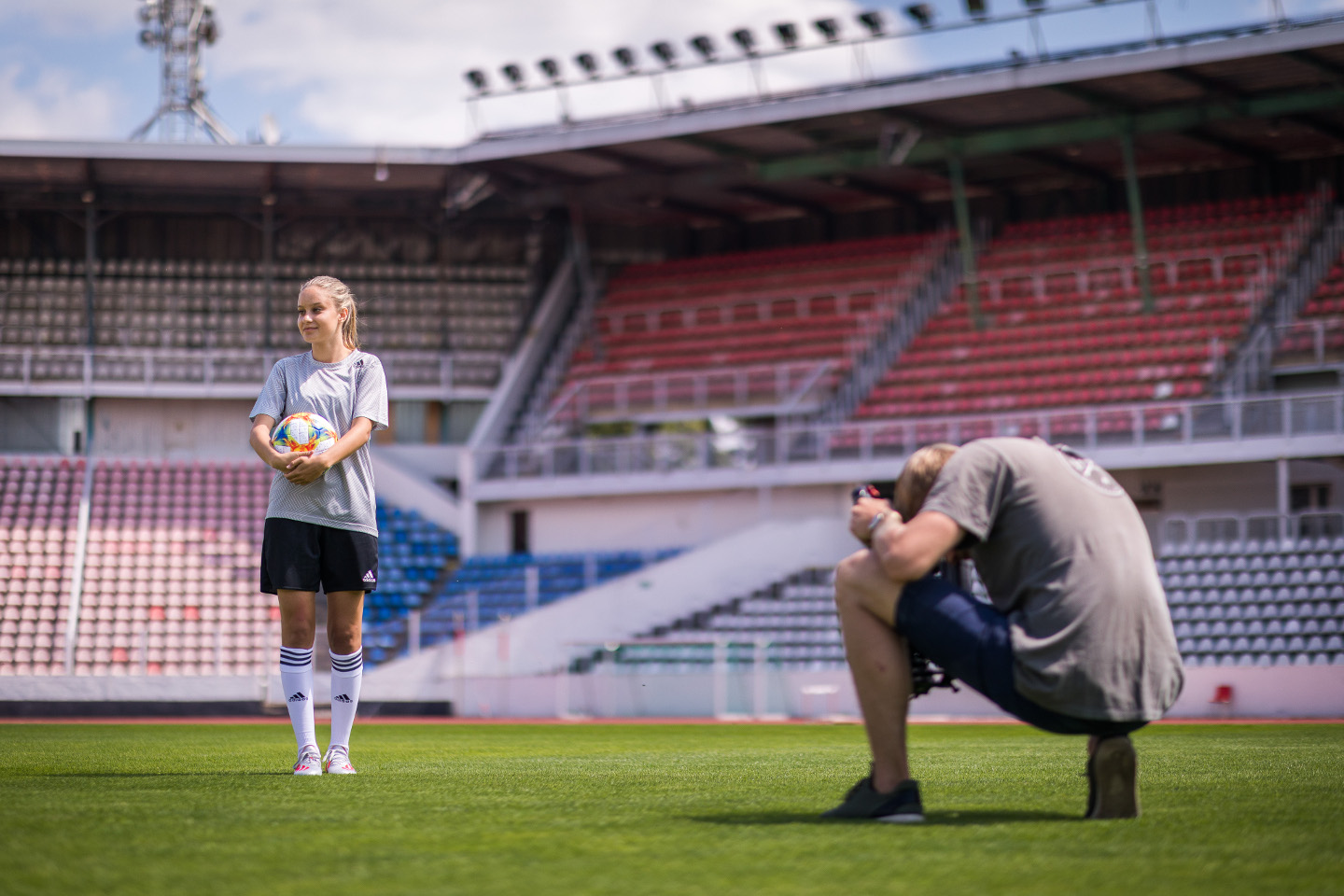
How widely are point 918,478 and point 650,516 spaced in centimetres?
2135

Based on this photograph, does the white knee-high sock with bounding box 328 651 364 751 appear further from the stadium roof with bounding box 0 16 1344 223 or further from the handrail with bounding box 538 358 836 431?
the handrail with bounding box 538 358 836 431

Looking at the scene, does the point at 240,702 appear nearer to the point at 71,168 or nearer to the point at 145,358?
the point at 145,358

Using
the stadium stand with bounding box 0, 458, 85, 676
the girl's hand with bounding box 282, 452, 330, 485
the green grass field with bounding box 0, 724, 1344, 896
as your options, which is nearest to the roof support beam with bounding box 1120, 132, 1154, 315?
the stadium stand with bounding box 0, 458, 85, 676

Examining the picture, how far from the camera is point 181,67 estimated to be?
103ft

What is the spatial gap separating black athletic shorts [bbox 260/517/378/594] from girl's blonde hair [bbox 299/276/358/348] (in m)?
0.76

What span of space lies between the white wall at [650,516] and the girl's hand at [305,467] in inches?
685

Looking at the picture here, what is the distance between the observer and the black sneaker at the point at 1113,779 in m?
3.76

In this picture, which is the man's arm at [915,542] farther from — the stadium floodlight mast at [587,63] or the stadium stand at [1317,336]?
the stadium floodlight mast at [587,63]

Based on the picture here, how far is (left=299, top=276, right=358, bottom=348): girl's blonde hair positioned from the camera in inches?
227

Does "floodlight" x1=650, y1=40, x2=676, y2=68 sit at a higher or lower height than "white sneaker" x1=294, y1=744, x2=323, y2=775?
higher

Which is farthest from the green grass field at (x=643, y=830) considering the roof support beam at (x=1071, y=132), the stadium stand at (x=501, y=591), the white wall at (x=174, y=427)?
the white wall at (x=174, y=427)

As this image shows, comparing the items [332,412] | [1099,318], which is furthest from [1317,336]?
[332,412]

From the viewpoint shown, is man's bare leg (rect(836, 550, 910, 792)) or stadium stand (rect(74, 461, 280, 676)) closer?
man's bare leg (rect(836, 550, 910, 792))

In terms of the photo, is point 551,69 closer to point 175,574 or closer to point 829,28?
point 829,28
